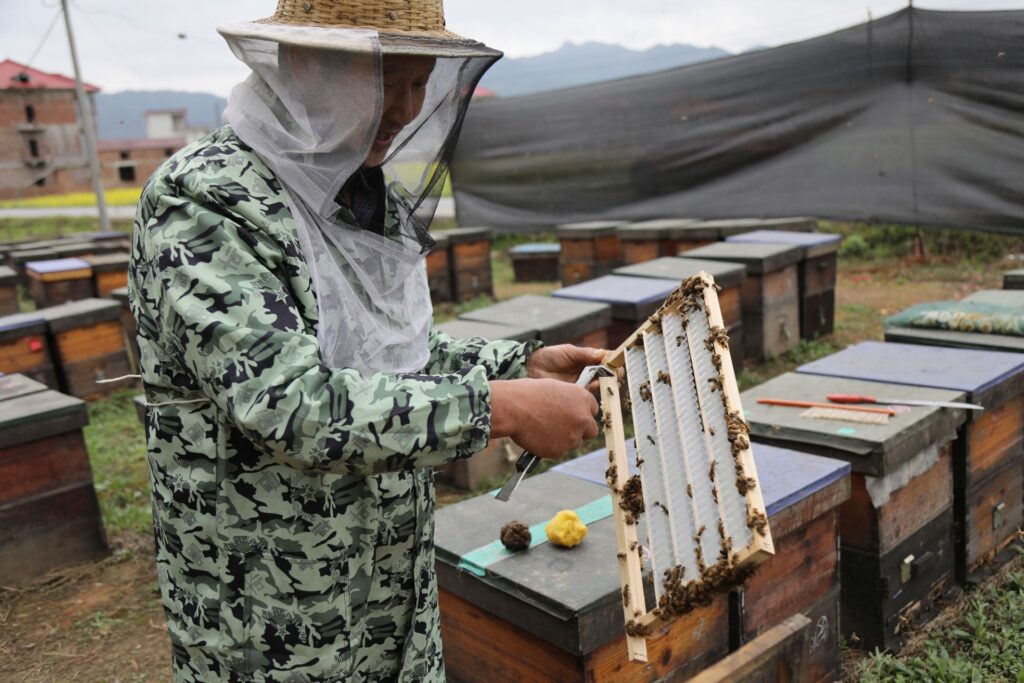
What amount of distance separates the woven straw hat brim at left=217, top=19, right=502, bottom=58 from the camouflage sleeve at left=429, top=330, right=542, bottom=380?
57 centimetres

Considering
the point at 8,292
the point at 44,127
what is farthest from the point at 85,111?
the point at 44,127

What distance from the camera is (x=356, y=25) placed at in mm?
1239

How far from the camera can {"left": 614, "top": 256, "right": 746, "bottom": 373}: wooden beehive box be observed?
5.21 m

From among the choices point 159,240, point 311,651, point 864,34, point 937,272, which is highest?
point 864,34

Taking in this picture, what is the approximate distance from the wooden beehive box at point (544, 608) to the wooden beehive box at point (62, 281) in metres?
6.97

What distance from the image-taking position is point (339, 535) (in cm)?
128

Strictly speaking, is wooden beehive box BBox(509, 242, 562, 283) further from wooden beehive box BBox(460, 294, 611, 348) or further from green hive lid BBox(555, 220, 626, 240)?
wooden beehive box BBox(460, 294, 611, 348)

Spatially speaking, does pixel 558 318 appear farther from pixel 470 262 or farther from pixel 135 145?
pixel 135 145

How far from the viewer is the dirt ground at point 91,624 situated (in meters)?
2.97

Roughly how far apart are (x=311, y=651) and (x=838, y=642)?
1785mm

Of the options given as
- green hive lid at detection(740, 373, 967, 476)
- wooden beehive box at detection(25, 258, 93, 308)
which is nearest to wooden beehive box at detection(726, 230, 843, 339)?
green hive lid at detection(740, 373, 967, 476)

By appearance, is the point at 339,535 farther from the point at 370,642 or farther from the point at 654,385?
the point at 654,385

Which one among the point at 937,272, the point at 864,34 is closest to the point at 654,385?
the point at 864,34

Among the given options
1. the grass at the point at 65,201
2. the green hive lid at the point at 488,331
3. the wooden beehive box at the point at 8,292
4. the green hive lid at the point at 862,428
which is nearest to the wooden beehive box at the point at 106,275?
the wooden beehive box at the point at 8,292
